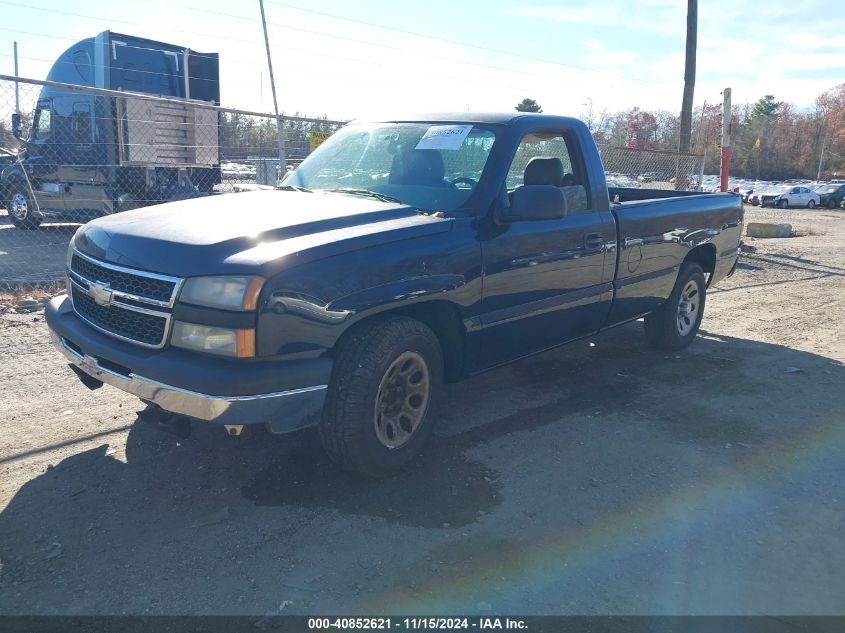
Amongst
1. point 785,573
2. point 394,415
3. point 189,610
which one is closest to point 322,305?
point 394,415

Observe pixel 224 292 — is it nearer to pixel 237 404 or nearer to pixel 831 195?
pixel 237 404

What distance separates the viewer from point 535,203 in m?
4.05

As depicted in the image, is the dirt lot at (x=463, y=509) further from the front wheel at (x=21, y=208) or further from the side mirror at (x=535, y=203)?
the front wheel at (x=21, y=208)

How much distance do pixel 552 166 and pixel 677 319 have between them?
2417mm

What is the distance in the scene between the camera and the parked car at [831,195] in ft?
126

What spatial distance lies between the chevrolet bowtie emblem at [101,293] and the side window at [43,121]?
1122cm

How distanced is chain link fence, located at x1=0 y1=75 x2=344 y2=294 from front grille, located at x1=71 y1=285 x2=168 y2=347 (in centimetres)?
704

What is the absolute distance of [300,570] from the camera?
2.96m

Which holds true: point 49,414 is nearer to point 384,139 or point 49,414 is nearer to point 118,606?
point 118,606

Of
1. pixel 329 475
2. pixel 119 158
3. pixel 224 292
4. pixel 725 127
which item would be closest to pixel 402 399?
pixel 329 475

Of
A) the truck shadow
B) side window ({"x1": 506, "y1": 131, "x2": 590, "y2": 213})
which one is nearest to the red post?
the truck shadow

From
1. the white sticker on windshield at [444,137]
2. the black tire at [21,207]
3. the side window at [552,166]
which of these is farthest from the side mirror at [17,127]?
the side window at [552,166]

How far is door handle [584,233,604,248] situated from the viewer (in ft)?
15.8

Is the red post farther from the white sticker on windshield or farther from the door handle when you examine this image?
the white sticker on windshield
